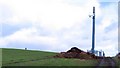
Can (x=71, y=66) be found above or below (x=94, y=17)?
below

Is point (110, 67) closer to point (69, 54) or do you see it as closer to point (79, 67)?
point (79, 67)

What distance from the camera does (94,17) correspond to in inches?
2203

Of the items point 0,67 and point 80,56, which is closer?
point 0,67

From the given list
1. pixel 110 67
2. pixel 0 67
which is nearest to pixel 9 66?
pixel 0 67

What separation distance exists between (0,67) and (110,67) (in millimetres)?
10897

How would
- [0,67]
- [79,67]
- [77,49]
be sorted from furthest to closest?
1. [77,49]
2. [79,67]
3. [0,67]

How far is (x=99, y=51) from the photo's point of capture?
54719mm

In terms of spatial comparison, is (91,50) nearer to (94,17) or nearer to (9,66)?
(94,17)

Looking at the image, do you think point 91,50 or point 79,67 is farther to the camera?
point 91,50

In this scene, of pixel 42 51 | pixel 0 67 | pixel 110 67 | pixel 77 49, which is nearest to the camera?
pixel 0 67

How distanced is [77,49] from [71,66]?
1918 centimetres

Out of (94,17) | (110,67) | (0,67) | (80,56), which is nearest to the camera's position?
(0,67)

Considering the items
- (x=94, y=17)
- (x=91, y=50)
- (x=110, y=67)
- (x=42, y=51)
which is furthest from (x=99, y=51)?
(x=110, y=67)

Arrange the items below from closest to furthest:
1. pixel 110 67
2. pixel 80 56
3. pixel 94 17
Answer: pixel 110 67 → pixel 80 56 → pixel 94 17
